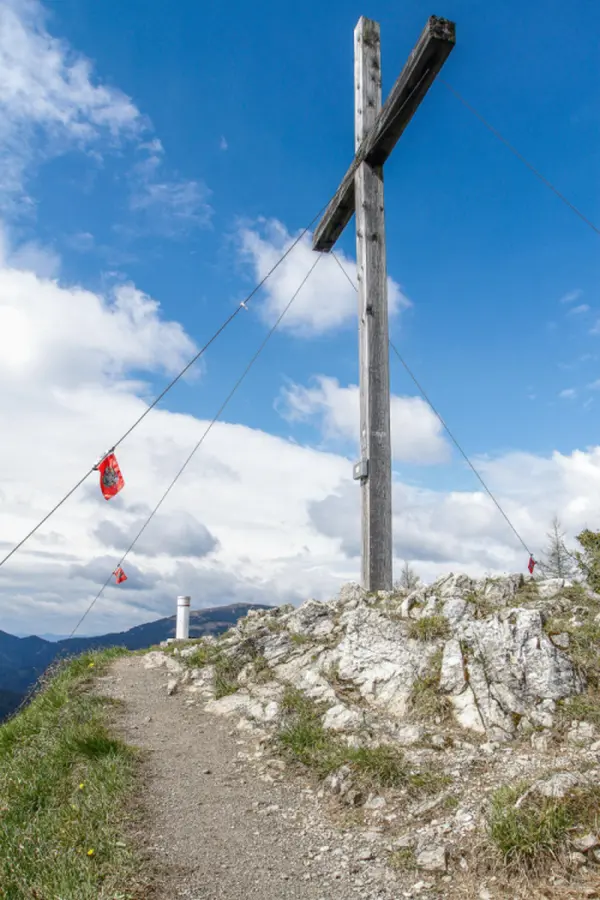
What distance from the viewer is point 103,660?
1092cm

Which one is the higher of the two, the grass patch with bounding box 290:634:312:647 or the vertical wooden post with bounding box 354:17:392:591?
the vertical wooden post with bounding box 354:17:392:591

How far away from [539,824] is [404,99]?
921 cm

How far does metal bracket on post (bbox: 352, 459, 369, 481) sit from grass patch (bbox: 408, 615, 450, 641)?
2.54m

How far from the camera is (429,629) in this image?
22.9ft

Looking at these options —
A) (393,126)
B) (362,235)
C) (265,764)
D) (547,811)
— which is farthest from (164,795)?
(393,126)

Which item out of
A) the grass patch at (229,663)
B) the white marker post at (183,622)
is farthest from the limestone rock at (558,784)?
the white marker post at (183,622)

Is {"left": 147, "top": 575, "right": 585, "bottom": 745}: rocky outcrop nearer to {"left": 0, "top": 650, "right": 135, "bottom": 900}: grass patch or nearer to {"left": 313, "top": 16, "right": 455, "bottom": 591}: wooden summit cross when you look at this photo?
{"left": 313, "top": 16, "right": 455, "bottom": 591}: wooden summit cross

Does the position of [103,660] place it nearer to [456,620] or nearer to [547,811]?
[456,620]

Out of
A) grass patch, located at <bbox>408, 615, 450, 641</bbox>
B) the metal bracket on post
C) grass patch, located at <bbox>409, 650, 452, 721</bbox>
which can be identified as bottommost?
grass patch, located at <bbox>409, 650, 452, 721</bbox>

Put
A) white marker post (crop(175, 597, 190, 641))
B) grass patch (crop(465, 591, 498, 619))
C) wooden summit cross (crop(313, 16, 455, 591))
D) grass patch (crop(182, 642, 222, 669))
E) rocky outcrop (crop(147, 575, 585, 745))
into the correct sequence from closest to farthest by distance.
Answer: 1. rocky outcrop (crop(147, 575, 585, 745))
2. grass patch (crop(465, 591, 498, 619))
3. wooden summit cross (crop(313, 16, 455, 591))
4. grass patch (crop(182, 642, 222, 669))
5. white marker post (crop(175, 597, 190, 641))

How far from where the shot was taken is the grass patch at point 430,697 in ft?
19.8

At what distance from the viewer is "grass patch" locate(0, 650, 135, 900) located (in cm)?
402

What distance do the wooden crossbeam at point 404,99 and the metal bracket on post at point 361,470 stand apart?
4.85m

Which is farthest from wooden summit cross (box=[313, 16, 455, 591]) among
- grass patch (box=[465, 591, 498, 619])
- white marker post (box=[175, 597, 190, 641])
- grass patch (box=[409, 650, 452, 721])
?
white marker post (box=[175, 597, 190, 641])
